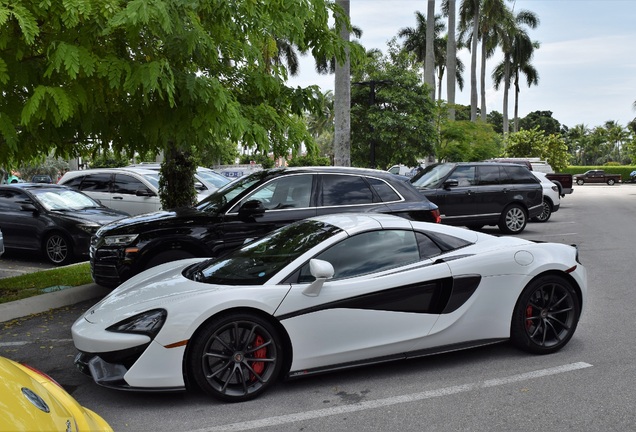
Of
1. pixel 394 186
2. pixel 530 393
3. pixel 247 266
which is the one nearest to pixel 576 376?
pixel 530 393

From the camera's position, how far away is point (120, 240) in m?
7.45

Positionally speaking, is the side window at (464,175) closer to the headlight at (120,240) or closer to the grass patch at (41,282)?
the grass patch at (41,282)

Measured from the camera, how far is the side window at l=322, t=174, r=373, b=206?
26.3 feet

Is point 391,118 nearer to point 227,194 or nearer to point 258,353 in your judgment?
point 227,194

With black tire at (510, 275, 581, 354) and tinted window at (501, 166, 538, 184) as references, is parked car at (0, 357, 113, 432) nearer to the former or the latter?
black tire at (510, 275, 581, 354)

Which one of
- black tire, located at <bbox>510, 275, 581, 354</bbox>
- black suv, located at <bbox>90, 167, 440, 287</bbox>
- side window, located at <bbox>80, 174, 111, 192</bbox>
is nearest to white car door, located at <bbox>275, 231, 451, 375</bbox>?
black tire, located at <bbox>510, 275, 581, 354</bbox>

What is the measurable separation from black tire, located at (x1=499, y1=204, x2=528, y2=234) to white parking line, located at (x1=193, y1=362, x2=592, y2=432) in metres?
10.4

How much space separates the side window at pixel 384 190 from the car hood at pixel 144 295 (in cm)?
353

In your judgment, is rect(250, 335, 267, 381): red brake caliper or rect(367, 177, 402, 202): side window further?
rect(367, 177, 402, 202): side window

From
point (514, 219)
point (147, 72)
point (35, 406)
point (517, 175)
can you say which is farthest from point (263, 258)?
point (517, 175)

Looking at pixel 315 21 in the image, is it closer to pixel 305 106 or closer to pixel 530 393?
pixel 305 106

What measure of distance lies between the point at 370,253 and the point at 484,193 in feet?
34.7

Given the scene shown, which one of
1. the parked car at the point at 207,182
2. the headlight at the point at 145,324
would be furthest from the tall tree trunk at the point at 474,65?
the headlight at the point at 145,324

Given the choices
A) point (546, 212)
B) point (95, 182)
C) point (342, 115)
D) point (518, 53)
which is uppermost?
point (518, 53)
